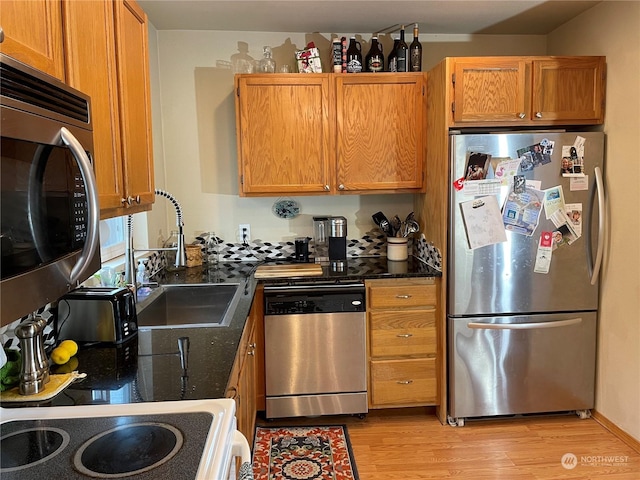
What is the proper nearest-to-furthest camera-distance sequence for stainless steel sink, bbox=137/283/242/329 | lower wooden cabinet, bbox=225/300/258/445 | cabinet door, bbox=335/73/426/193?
1. lower wooden cabinet, bbox=225/300/258/445
2. stainless steel sink, bbox=137/283/242/329
3. cabinet door, bbox=335/73/426/193

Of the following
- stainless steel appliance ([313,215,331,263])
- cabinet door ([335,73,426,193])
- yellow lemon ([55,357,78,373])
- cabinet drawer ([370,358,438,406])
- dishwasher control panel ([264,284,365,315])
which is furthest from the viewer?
stainless steel appliance ([313,215,331,263])

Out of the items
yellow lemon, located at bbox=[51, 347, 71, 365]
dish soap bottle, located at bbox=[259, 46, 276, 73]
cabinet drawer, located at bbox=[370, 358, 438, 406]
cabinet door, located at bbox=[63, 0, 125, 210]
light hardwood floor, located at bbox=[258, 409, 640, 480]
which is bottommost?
light hardwood floor, located at bbox=[258, 409, 640, 480]

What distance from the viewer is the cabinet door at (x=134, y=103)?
1.68 metres

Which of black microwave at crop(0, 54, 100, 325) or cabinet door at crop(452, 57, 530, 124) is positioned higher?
cabinet door at crop(452, 57, 530, 124)

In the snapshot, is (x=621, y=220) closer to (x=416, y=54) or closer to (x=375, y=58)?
(x=416, y=54)

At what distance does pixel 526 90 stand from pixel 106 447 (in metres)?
2.69

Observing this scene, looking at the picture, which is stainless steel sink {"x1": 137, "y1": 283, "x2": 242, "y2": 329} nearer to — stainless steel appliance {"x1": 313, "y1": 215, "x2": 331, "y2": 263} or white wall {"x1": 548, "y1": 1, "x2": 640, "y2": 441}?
stainless steel appliance {"x1": 313, "y1": 215, "x2": 331, "y2": 263}

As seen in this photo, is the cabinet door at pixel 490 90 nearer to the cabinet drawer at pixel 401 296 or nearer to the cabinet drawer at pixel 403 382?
the cabinet drawer at pixel 401 296

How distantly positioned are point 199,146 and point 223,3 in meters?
0.95

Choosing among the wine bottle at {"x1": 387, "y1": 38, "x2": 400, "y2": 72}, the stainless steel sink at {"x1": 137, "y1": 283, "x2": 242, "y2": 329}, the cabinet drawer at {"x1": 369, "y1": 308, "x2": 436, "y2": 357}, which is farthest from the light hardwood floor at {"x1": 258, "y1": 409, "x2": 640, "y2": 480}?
the wine bottle at {"x1": 387, "y1": 38, "x2": 400, "y2": 72}

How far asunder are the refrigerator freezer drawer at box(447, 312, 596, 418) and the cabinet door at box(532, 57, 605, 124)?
1.13m

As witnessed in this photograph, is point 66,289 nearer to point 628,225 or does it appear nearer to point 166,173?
point 166,173

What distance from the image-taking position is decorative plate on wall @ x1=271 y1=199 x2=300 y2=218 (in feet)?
11.3

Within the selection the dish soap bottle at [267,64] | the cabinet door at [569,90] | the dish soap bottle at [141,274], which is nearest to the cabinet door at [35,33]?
the dish soap bottle at [141,274]
